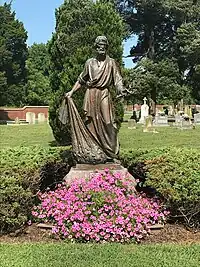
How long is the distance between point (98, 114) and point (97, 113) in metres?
0.03

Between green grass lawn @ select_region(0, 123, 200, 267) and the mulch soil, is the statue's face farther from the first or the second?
green grass lawn @ select_region(0, 123, 200, 267)

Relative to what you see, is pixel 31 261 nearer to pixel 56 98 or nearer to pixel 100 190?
pixel 100 190

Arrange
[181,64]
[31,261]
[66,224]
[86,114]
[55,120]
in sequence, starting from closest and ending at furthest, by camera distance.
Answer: [31,261] < [66,224] < [86,114] < [55,120] < [181,64]

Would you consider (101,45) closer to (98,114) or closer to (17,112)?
(98,114)

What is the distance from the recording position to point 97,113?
26.7ft

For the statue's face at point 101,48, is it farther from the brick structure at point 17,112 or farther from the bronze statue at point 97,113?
the brick structure at point 17,112

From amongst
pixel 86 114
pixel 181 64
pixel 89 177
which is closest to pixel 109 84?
pixel 86 114

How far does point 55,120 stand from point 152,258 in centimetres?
1378

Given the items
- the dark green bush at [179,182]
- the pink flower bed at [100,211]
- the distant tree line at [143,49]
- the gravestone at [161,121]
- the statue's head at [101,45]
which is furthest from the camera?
the distant tree line at [143,49]

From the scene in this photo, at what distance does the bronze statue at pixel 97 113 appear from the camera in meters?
8.12

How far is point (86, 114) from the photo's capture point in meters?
8.19

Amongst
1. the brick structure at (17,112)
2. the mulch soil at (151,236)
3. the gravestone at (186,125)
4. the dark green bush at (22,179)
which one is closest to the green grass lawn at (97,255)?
the mulch soil at (151,236)

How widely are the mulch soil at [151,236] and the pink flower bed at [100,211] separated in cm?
15

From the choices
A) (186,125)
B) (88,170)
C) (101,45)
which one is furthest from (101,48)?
(186,125)
